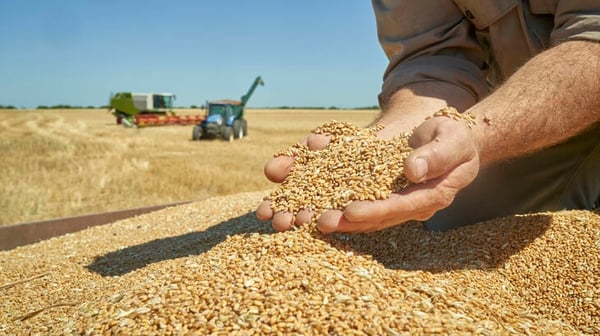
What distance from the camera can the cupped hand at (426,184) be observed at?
1521 millimetres

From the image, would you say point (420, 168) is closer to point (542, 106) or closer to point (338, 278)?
point (338, 278)

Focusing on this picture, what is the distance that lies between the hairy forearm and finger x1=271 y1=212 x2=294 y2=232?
2.36 feet

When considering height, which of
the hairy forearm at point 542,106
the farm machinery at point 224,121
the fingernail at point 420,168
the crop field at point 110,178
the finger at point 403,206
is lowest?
the crop field at point 110,178

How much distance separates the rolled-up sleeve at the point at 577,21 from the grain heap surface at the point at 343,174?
779 mm

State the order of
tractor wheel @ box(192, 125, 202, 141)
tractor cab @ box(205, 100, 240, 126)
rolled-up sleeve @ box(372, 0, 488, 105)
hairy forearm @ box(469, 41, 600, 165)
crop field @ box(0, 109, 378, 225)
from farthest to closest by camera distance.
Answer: tractor cab @ box(205, 100, 240, 126)
tractor wheel @ box(192, 125, 202, 141)
crop field @ box(0, 109, 378, 225)
rolled-up sleeve @ box(372, 0, 488, 105)
hairy forearm @ box(469, 41, 600, 165)

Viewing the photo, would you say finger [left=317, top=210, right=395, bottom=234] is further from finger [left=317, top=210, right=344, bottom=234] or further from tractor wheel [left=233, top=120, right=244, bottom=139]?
tractor wheel [left=233, top=120, right=244, bottom=139]

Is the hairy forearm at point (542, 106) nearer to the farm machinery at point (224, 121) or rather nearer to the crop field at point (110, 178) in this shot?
the crop field at point (110, 178)

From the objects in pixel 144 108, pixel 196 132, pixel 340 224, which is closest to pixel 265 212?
pixel 340 224

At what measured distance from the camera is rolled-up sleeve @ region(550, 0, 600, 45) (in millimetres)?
1904

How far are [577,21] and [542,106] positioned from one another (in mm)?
459

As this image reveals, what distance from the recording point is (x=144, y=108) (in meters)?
24.5

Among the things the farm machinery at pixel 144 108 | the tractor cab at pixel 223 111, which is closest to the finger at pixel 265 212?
the tractor cab at pixel 223 111

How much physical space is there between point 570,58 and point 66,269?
2.39 metres

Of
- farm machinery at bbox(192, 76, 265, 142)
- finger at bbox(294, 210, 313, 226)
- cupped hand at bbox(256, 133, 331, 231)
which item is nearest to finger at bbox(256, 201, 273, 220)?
cupped hand at bbox(256, 133, 331, 231)
